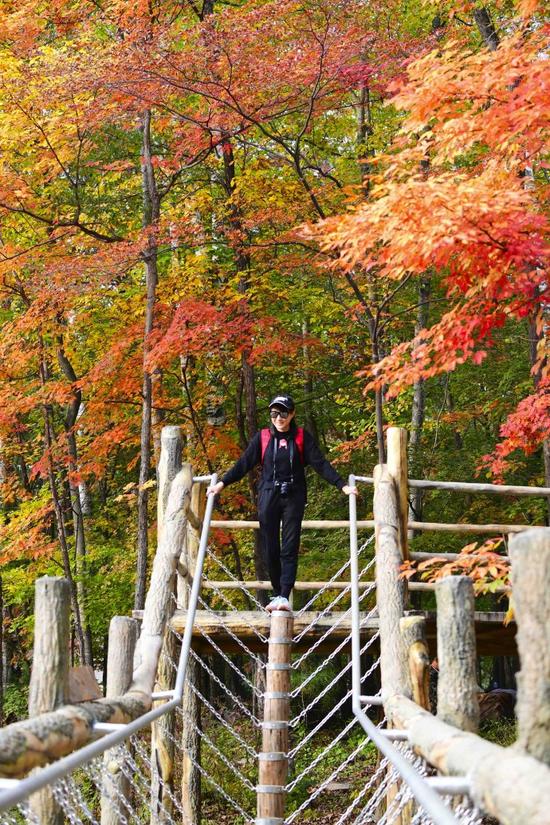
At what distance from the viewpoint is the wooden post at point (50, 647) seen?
9.35ft

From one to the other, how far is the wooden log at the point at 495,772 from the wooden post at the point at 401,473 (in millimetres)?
3259

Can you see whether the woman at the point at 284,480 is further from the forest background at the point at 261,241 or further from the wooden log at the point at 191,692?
the forest background at the point at 261,241

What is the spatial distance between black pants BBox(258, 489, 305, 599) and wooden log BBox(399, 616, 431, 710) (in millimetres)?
2209

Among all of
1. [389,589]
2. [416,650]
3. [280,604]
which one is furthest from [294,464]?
[416,650]

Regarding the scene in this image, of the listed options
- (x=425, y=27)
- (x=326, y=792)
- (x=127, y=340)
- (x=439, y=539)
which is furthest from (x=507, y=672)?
(x=425, y=27)

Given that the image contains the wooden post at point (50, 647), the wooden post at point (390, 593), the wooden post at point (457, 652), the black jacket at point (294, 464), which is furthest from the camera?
the black jacket at point (294, 464)

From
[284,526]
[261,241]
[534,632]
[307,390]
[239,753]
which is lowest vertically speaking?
[239,753]

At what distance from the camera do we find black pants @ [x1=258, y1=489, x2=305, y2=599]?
6391 millimetres

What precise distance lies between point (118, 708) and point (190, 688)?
3.89 metres

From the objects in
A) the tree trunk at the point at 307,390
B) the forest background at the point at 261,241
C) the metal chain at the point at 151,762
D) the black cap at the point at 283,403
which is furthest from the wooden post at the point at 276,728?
the tree trunk at the point at 307,390

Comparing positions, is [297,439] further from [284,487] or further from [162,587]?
[162,587]

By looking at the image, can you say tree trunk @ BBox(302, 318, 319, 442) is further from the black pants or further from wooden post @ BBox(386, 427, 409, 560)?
wooden post @ BBox(386, 427, 409, 560)

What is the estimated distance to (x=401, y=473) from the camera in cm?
610

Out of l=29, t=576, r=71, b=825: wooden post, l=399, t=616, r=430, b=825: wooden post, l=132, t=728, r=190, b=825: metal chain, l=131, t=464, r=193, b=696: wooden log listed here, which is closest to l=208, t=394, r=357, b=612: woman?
l=131, t=464, r=193, b=696: wooden log
